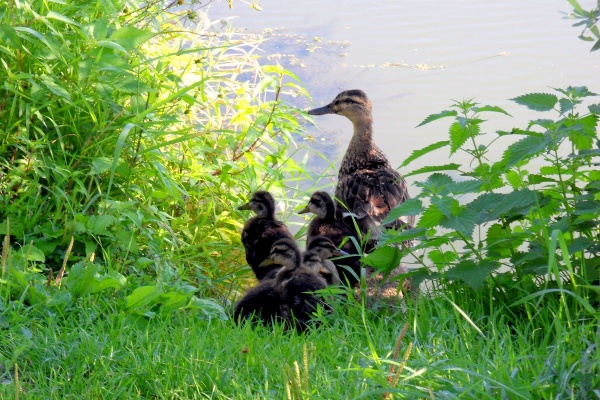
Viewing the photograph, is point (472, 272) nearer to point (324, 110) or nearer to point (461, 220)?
point (461, 220)

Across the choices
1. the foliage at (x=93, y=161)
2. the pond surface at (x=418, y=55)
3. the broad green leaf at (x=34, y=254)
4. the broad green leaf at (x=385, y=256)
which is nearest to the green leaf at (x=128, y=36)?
the foliage at (x=93, y=161)

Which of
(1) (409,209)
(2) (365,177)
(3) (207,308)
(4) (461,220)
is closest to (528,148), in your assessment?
(4) (461,220)

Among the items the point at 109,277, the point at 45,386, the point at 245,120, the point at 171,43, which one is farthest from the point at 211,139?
the point at 45,386

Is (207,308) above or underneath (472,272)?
underneath

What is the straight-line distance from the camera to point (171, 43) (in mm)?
6137

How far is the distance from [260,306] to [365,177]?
163cm

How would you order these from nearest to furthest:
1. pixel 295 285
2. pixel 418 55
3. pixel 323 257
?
1. pixel 295 285
2. pixel 323 257
3. pixel 418 55

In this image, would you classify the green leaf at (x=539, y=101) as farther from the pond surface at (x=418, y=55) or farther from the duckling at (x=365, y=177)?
the pond surface at (x=418, y=55)

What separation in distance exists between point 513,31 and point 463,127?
4536 mm

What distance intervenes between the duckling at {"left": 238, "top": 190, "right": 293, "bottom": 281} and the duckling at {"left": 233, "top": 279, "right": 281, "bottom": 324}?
2.09 ft

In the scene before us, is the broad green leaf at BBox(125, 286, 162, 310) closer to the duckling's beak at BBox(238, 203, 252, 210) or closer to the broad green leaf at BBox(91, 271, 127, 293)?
the broad green leaf at BBox(91, 271, 127, 293)

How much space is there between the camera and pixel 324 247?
15.2 ft

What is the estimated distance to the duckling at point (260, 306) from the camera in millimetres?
4148

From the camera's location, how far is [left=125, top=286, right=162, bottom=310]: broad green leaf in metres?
3.42
